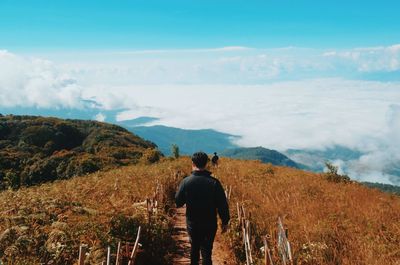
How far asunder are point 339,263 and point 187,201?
346cm

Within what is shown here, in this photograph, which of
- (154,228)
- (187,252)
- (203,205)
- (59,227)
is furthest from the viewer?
(187,252)

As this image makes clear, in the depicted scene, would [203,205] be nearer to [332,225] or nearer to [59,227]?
[59,227]

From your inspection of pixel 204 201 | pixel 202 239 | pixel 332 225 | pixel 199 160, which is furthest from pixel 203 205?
pixel 332 225

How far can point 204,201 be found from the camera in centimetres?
830

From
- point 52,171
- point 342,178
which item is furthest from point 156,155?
point 342,178

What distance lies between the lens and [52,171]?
49.0m

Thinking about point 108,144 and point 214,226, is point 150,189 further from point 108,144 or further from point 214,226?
point 108,144

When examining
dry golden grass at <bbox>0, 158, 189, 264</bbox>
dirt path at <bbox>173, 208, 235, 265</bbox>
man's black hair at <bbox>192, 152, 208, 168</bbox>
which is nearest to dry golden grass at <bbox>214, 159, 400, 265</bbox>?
dirt path at <bbox>173, 208, 235, 265</bbox>

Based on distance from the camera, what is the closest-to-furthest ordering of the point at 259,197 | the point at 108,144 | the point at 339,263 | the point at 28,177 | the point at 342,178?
the point at 339,263
the point at 259,197
the point at 342,178
the point at 28,177
the point at 108,144

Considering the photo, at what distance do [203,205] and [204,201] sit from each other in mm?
87

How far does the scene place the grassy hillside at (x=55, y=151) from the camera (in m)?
47.7

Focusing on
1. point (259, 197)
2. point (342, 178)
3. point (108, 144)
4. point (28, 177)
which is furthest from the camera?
point (108, 144)

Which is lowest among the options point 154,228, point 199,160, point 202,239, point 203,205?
point 154,228

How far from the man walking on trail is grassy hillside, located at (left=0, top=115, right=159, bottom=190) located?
34507 millimetres
